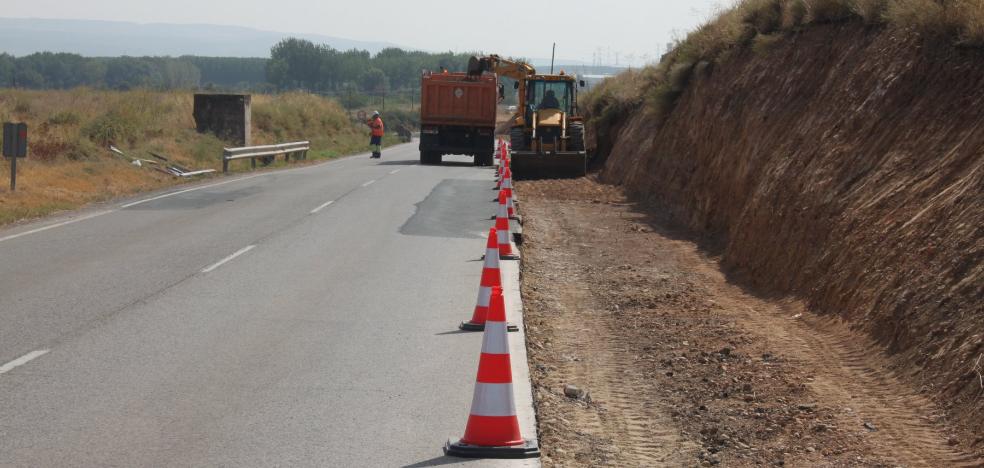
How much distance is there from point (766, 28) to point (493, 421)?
50.4 feet

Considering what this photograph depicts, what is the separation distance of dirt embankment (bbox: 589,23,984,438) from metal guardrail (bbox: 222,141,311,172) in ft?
57.3

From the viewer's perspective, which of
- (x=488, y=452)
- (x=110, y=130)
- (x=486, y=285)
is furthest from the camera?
(x=110, y=130)

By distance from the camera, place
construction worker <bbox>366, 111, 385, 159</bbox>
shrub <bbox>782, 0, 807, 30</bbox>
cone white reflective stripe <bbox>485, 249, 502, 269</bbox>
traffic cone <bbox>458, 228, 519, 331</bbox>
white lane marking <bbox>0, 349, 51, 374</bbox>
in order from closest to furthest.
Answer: white lane marking <bbox>0, 349, 51, 374</bbox>, traffic cone <bbox>458, 228, 519, 331</bbox>, cone white reflective stripe <bbox>485, 249, 502, 269</bbox>, shrub <bbox>782, 0, 807, 30</bbox>, construction worker <bbox>366, 111, 385, 159</bbox>

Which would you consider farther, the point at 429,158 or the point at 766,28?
the point at 429,158

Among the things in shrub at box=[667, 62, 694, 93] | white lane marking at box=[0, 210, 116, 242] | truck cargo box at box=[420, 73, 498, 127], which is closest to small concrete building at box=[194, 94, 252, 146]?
truck cargo box at box=[420, 73, 498, 127]

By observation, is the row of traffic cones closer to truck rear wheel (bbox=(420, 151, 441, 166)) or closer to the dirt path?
the dirt path

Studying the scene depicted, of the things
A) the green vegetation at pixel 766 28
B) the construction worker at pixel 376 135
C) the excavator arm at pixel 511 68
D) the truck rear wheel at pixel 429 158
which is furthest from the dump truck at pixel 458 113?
the construction worker at pixel 376 135

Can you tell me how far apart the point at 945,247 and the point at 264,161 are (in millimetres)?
34158

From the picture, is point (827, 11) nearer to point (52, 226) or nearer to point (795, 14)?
point (795, 14)

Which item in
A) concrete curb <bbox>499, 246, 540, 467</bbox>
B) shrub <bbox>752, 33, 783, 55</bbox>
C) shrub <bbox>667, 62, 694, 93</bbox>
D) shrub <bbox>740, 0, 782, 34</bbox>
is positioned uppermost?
shrub <bbox>740, 0, 782, 34</bbox>

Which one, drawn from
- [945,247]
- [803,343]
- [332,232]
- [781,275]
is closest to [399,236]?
[332,232]

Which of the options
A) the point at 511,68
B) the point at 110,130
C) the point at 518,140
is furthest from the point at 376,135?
the point at 518,140

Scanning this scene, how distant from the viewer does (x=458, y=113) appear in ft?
124

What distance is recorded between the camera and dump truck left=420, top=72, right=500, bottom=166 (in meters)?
37.5
